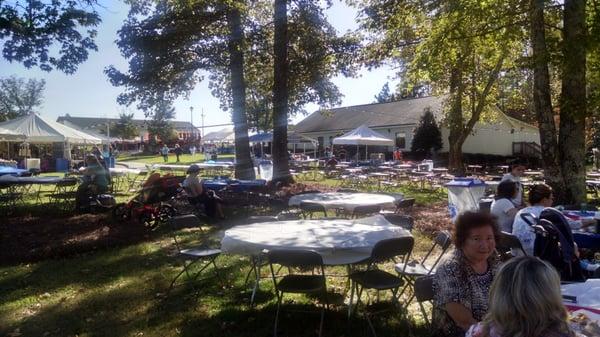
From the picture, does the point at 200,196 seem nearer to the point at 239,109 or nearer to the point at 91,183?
the point at 91,183

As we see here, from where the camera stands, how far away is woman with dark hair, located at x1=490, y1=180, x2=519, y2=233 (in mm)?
6113

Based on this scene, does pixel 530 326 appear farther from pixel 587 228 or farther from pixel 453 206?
pixel 453 206

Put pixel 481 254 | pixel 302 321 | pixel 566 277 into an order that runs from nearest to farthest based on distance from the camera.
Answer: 1. pixel 481 254
2. pixel 566 277
3. pixel 302 321

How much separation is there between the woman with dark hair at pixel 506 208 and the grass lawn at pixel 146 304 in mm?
1655

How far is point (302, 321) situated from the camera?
5.05 m

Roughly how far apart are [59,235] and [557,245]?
8.57m

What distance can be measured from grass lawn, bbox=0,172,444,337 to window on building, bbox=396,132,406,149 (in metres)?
29.3

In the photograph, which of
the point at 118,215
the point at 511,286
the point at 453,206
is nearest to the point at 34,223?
the point at 118,215

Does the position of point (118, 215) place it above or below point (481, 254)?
below

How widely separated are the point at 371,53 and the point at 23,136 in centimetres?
Result: 1503

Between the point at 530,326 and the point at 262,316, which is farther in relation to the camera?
the point at 262,316

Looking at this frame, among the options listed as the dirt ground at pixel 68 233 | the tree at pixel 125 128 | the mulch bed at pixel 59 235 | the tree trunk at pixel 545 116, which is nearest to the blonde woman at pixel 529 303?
the dirt ground at pixel 68 233

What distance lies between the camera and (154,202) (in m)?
10.9

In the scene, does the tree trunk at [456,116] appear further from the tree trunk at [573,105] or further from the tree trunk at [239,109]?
the tree trunk at [573,105]
